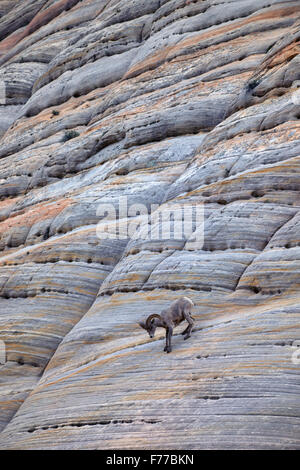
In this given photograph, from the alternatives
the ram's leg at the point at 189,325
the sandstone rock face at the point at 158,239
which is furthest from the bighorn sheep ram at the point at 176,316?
the sandstone rock face at the point at 158,239

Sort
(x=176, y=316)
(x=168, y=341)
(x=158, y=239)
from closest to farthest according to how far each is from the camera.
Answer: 1. (x=168, y=341)
2. (x=176, y=316)
3. (x=158, y=239)

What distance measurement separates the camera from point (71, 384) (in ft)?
44.0

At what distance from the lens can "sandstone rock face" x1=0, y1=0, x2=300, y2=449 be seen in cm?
1095

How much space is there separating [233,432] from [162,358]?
115 inches

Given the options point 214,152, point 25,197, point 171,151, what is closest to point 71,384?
point 214,152

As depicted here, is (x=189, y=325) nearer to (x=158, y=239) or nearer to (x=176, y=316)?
(x=176, y=316)

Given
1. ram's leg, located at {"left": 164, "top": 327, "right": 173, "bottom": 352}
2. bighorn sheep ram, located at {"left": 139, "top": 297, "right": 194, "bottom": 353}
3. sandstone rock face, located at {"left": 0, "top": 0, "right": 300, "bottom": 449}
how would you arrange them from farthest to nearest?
bighorn sheep ram, located at {"left": 139, "top": 297, "right": 194, "bottom": 353}, ram's leg, located at {"left": 164, "top": 327, "right": 173, "bottom": 352}, sandstone rock face, located at {"left": 0, "top": 0, "right": 300, "bottom": 449}

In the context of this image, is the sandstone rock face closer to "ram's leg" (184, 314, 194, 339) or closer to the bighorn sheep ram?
"ram's leg" (184, 314, 194, 339)

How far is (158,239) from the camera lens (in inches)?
662

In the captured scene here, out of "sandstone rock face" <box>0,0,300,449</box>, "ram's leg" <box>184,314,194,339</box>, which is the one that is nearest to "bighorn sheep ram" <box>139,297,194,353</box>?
"ram's leg" <box>184,314,194,339</box>

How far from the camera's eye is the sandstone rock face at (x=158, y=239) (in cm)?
1095

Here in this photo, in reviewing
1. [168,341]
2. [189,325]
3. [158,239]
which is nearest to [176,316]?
[189,325]

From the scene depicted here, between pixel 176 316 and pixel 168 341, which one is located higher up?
pixel 176 316

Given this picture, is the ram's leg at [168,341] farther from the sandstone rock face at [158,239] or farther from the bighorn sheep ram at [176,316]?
the sandstone rock face at [158,239]
